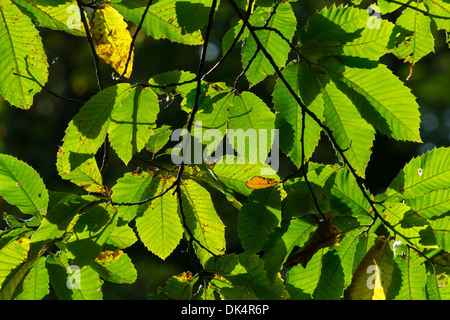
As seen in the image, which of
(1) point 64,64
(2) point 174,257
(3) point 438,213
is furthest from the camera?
(1) point 64,64

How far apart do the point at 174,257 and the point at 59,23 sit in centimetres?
477

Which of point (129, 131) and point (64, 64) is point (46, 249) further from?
point (64, 64)

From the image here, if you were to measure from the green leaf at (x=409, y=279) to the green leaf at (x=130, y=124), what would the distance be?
17.3 inches

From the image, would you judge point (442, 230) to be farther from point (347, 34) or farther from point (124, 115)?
point (124, 115)

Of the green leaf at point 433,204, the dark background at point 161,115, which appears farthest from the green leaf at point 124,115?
the dark background at point 161,115

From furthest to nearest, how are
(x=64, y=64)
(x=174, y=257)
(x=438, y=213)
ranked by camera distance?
(x=64, y=64), (x=174, y=257), (x=438, y=213)

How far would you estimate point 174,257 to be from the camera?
539 cm

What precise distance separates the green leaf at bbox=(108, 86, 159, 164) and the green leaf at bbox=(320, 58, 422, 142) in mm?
310

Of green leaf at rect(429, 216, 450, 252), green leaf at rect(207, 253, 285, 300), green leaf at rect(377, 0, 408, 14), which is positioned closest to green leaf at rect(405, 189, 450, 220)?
green leaf at rect(429, 216, 450, 252)

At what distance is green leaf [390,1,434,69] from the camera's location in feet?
2.84

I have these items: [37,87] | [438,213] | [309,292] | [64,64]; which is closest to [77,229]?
[37,87]

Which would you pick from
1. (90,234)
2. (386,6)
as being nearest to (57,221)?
(90,234)

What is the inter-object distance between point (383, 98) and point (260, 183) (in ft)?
0.75

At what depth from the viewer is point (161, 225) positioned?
858 millimetres
